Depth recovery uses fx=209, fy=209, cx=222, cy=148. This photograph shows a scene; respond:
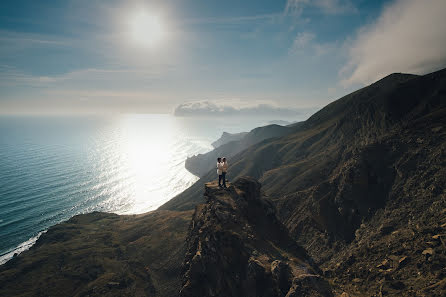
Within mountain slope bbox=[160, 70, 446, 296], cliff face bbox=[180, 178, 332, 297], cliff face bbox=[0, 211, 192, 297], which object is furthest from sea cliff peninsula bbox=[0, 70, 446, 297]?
cliff face bbox=[0, 211, 192, 297]

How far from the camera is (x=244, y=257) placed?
26031mm

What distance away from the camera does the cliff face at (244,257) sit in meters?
21.4

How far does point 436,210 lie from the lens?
36.8 m

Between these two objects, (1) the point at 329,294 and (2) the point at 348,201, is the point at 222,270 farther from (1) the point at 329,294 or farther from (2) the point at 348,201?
(2) the point at 348,201

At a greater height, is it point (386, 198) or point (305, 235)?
point (386, 198)

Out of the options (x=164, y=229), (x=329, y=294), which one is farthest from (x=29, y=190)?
(x=329, y=294)

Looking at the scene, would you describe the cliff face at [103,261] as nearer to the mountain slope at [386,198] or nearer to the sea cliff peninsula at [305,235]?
the sea cliff peninsula at [305,235]

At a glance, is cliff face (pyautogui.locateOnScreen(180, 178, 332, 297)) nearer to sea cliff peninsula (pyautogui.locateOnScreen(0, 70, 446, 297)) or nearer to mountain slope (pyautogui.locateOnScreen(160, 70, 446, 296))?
sea cliff peninsula (pyautogui.locateOnScreen(0, 70, 446, 297))

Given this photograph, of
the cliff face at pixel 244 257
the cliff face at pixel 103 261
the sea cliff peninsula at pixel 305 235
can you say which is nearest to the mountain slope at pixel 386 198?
the sea cliff peninsula at pixel 305 235

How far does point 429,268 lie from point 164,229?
13314 centimetres

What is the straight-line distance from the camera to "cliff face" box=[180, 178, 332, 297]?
70.1ft

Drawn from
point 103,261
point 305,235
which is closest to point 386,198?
point 305,235

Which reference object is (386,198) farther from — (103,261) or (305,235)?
(103,261)

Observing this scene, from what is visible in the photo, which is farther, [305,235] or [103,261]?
[103,261]
